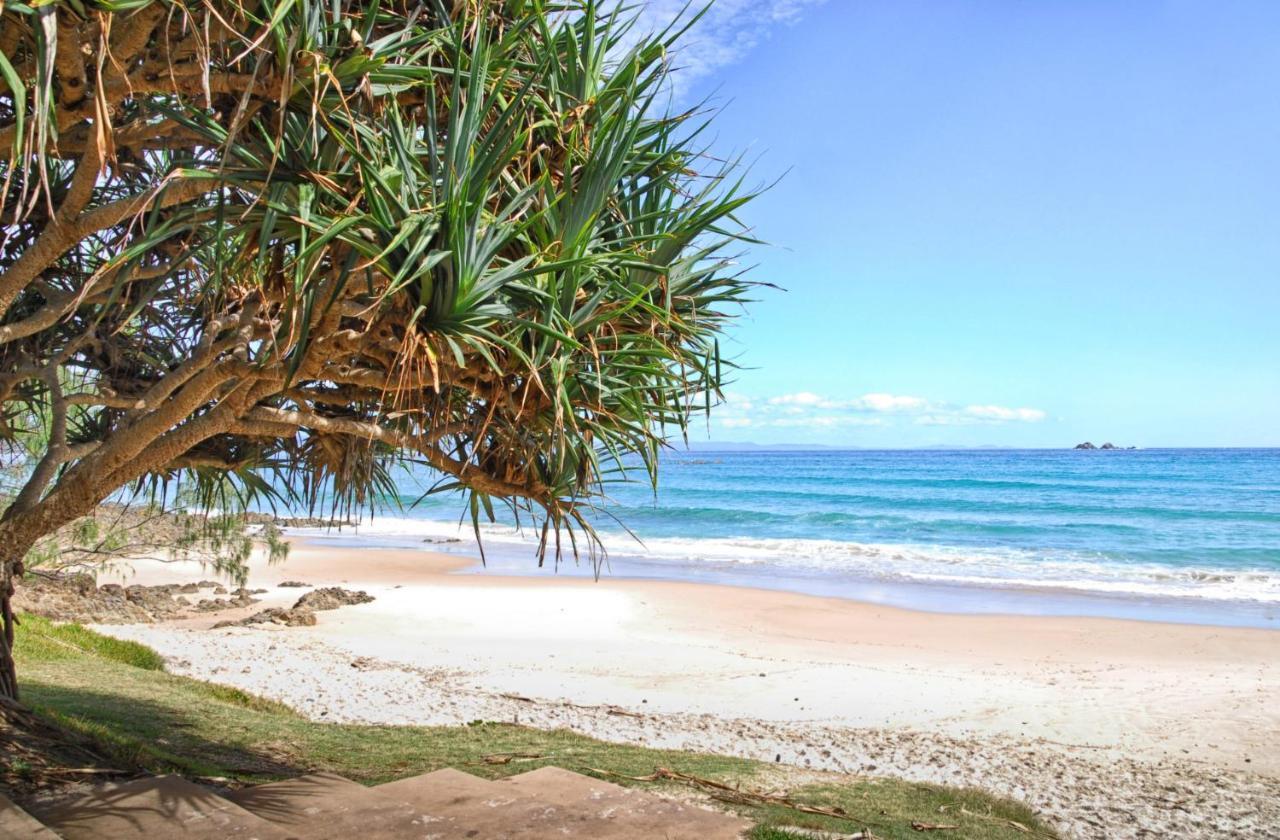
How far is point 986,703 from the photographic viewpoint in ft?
32.1

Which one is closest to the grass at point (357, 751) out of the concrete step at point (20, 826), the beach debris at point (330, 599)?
the concrete step at point (20, 826)

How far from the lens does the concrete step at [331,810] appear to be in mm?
3082

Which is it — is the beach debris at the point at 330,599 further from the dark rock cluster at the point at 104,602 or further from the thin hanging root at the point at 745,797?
the thin hanging root at the point at 745,797

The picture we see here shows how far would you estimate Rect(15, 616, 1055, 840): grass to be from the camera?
5000 millimetres

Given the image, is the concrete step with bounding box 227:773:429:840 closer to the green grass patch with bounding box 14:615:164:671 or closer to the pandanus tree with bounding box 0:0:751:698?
the pandanus tree with bounding box 0:0:751:698

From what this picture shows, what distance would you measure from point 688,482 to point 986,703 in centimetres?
4681

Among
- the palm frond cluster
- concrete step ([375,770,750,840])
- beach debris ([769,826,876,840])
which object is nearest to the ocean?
the palm frond cluster

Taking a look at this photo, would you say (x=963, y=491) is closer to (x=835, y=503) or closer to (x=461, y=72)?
(x=835, y=503)

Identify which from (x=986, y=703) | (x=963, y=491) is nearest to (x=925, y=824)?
(x=986, y=703)

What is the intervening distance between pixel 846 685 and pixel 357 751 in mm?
5831

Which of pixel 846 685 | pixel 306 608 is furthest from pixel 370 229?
pixel 306 608

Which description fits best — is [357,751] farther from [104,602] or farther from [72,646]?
[104,602]

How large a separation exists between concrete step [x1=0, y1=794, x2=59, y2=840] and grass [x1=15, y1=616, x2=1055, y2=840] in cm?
179

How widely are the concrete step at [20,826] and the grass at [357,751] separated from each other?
70.3 inches
